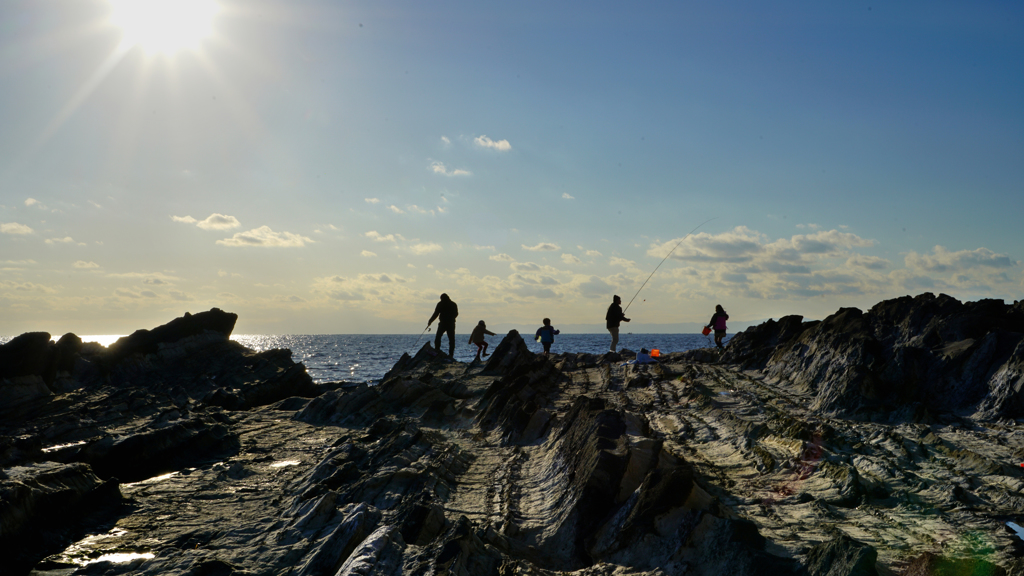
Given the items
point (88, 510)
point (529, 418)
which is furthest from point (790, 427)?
point (88, 510)

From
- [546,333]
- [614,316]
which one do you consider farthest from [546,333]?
[614,316]

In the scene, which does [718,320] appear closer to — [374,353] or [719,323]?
[719,323]

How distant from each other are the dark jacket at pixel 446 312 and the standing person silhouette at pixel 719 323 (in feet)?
36.0

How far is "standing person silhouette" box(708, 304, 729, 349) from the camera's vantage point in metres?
23.9

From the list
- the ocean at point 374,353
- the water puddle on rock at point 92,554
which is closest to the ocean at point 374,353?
the ocean at point 374,353

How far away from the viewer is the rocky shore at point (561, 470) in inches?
207

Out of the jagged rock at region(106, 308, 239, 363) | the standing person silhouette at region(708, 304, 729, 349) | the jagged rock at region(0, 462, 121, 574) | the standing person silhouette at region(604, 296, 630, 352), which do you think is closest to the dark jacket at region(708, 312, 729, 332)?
the standing person silhouette at region(708, 304, 729, 349)

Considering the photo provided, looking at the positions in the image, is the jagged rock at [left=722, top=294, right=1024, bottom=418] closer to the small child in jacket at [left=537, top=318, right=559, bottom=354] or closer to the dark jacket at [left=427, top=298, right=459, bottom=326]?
the small child in jacket at [left=537, top=318, right=559, bottom=354]

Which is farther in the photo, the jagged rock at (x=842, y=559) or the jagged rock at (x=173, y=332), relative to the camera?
the jagged rock at (x=173, y=332)

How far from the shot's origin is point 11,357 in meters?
13.2

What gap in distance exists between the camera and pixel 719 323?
24.0 m

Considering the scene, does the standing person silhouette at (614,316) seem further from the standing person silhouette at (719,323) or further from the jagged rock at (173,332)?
the jagged rock at (173,332)

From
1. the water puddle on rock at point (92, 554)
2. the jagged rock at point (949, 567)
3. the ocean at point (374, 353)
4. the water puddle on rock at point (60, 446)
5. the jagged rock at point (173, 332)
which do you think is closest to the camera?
the jagged rock at point (949, 567)

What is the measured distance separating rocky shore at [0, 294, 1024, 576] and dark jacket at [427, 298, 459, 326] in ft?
23.1
